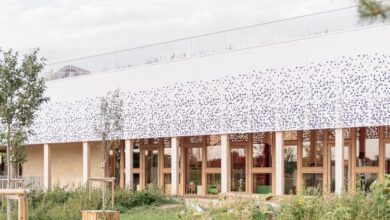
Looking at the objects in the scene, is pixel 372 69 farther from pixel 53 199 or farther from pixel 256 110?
pixel 53 199

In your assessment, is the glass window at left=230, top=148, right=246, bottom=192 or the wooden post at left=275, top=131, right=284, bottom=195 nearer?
the wooden post at left=275, top=131, right=284, bottom=195

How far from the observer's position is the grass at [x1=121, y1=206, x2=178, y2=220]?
19.6 meters

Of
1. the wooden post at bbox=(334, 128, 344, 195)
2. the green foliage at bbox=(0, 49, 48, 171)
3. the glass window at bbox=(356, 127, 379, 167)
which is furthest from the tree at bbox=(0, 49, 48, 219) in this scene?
the glass window at bbox=(356, 127, 379, 167)

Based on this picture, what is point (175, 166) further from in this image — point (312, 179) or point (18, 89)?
point (18, 89)

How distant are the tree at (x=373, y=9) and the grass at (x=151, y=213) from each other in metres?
12.7

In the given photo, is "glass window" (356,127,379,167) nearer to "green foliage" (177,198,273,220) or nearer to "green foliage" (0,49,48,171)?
"green foliage" (0,49,48,171)

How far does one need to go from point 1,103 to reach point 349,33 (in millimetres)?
12061

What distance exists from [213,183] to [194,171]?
1.29 metres

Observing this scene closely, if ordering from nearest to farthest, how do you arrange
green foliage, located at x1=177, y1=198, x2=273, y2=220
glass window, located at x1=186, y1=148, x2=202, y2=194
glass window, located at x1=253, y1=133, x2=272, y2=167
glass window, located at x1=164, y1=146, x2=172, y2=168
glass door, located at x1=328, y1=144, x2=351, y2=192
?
green foliage, located at x1=177, y1=198, x2=273, y2=220 < glass door, located at x1=328, y1=144, x2=351, y2=192 < glass window, located at x1=253, y1=133, x2=272, y2=167 < glass window, located at x1=186, y1=148, x2=202, y2=194 < glass window, located at x1=164, y1=146, x2=172, y2=168

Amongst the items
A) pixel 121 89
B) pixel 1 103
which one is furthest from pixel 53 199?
pixel 121 89

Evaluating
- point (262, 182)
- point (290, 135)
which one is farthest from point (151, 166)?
point (290, 135)

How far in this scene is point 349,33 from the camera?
90.6ft

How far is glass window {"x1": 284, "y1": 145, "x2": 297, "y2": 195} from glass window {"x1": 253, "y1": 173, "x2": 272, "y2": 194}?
1219 millimetres

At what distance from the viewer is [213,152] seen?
35.6 metres
